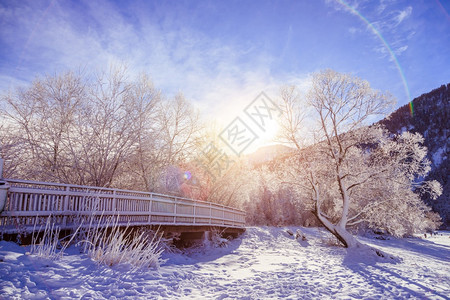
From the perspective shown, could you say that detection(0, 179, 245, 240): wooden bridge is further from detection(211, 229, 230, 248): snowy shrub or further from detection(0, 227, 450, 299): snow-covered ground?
detection(0, 227, 450, 299): snow-covered ground

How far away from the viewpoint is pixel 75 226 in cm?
725

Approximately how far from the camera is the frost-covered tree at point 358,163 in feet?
46.4

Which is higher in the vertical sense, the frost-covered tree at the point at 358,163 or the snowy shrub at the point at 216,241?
the frost-covered tree at the point at 358,163

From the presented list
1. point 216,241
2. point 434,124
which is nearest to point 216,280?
point 216,241

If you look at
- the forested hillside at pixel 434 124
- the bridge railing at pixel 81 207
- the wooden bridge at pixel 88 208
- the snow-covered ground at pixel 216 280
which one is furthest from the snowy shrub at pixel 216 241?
the forested hillside at pixel 434 124

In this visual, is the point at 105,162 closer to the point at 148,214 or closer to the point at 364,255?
the point at 148,214

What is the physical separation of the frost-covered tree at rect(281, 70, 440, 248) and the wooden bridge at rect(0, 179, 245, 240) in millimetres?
6444

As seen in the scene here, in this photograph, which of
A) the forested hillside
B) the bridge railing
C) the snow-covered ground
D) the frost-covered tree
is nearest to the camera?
the snow-covered ground

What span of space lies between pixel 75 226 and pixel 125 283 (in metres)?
3.03

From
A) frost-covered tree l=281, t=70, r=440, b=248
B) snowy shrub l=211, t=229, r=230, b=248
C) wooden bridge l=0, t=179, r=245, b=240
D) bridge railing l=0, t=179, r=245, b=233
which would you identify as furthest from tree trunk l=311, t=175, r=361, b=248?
bridge railing l=0, t=179, r=245, b=233

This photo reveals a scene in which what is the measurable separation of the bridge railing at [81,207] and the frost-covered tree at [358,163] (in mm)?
6929

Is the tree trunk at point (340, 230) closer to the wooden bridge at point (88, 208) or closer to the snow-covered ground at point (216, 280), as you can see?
the snow-covered ground at point (216, 280)

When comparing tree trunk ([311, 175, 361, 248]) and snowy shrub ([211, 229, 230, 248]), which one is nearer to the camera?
tree trunk ([311, 175, 361, 248])

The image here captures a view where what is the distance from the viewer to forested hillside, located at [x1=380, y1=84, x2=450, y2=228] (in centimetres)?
9822
